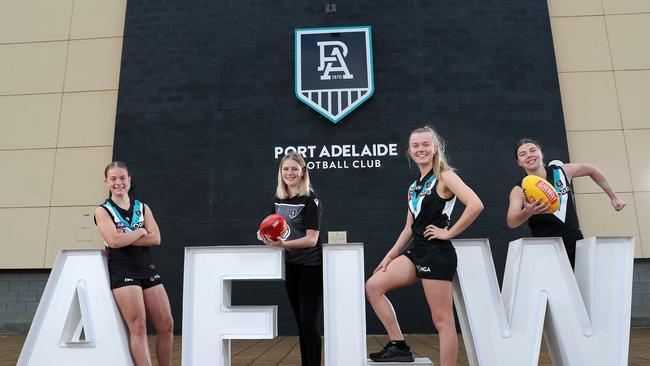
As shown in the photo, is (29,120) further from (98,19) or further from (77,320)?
(77,320)

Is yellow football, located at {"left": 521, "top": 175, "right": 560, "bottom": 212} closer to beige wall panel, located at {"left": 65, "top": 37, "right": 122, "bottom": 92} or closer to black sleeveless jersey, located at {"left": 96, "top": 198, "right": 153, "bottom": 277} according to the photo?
black sleeveless jersey, located at {"left": 96, "top": 198, "right": 153, "bottom": 277}

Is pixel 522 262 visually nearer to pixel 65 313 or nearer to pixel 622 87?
pixel 65 313

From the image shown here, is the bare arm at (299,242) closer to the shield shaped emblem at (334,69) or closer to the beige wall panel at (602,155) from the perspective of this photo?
the shield shaped emblem at (334,69)

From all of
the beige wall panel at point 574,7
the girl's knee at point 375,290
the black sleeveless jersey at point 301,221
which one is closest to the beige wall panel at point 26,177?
the black sleeveless jersey at point 301,221

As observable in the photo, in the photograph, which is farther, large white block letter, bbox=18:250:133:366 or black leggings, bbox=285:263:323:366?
black leggings, bbox=285:263:323:366

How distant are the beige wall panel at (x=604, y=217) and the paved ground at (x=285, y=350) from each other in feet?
3.75

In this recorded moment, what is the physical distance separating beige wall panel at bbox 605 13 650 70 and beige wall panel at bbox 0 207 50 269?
25.2ft

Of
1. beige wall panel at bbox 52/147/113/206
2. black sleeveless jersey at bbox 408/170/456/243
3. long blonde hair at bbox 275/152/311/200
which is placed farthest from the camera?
beige wall panel at bbox 52/147/113/206

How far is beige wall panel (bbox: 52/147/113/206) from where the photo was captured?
18.4ft

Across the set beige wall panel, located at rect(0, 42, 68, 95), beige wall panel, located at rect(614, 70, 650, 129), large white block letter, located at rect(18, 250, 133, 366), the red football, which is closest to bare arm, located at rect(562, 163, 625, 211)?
the red football

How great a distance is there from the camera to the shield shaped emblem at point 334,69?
5.52 meters

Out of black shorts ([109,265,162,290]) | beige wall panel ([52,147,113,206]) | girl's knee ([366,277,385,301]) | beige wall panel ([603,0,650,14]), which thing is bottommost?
girl's knee ([366,277,385,301])

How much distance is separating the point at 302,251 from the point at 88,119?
15.6ft

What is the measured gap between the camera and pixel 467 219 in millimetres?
1989
